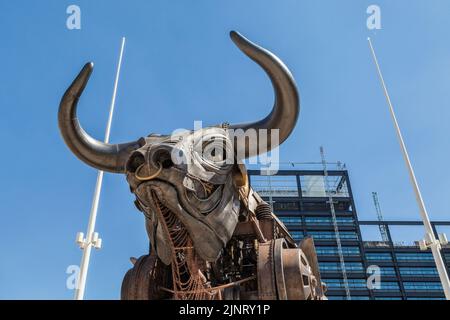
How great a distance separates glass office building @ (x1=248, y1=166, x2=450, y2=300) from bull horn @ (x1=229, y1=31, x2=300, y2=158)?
58.6 meters

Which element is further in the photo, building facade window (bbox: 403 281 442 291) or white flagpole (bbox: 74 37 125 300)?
building facade window (bbox: 403 281 442 291)

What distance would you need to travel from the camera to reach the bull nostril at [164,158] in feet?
13.8

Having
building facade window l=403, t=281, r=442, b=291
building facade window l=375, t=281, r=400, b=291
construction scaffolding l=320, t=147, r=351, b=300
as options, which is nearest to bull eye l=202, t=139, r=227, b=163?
construction scaffolding l=320, t=147, r=351, b=300

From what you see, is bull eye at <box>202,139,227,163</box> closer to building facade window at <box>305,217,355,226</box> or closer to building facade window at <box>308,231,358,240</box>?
building facade window at <box>308,231,358,240</box>

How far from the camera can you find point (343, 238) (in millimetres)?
66438

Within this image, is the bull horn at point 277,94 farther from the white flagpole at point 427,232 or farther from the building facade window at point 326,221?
the building facade window at point 326,221

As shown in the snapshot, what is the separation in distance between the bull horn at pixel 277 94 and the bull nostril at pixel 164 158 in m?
1.21

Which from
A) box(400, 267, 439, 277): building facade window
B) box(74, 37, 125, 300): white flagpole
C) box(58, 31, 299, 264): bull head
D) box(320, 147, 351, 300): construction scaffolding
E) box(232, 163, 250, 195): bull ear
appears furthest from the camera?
box(400, 267, 439, 277): building facade window

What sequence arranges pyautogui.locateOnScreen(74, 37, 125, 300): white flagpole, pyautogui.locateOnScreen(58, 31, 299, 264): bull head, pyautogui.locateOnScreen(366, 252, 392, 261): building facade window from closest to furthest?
pyautogui.locateOnScreen(58, 31, 299, 264): bull head → pyautogui.locateOnScreen(74, 37, 125, 300): white flagpole → pyautogui.locateOnScreen(366, 252, 392, 261): building facade window

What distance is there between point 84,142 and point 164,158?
1.59 metres

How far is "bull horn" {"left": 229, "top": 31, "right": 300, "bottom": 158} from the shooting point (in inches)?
189

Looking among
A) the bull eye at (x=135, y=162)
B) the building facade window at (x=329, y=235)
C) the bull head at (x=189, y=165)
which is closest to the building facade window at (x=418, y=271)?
the building facade window at (x=329, y=235)

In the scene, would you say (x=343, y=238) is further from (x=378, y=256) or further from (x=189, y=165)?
(x=189, y=165)

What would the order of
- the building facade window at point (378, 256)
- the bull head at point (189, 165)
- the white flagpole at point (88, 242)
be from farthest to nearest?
1. the building facade window at point (378, 256)
2. the white flagpole at point (88, 242)
3. the bull head at point (189, 165)
